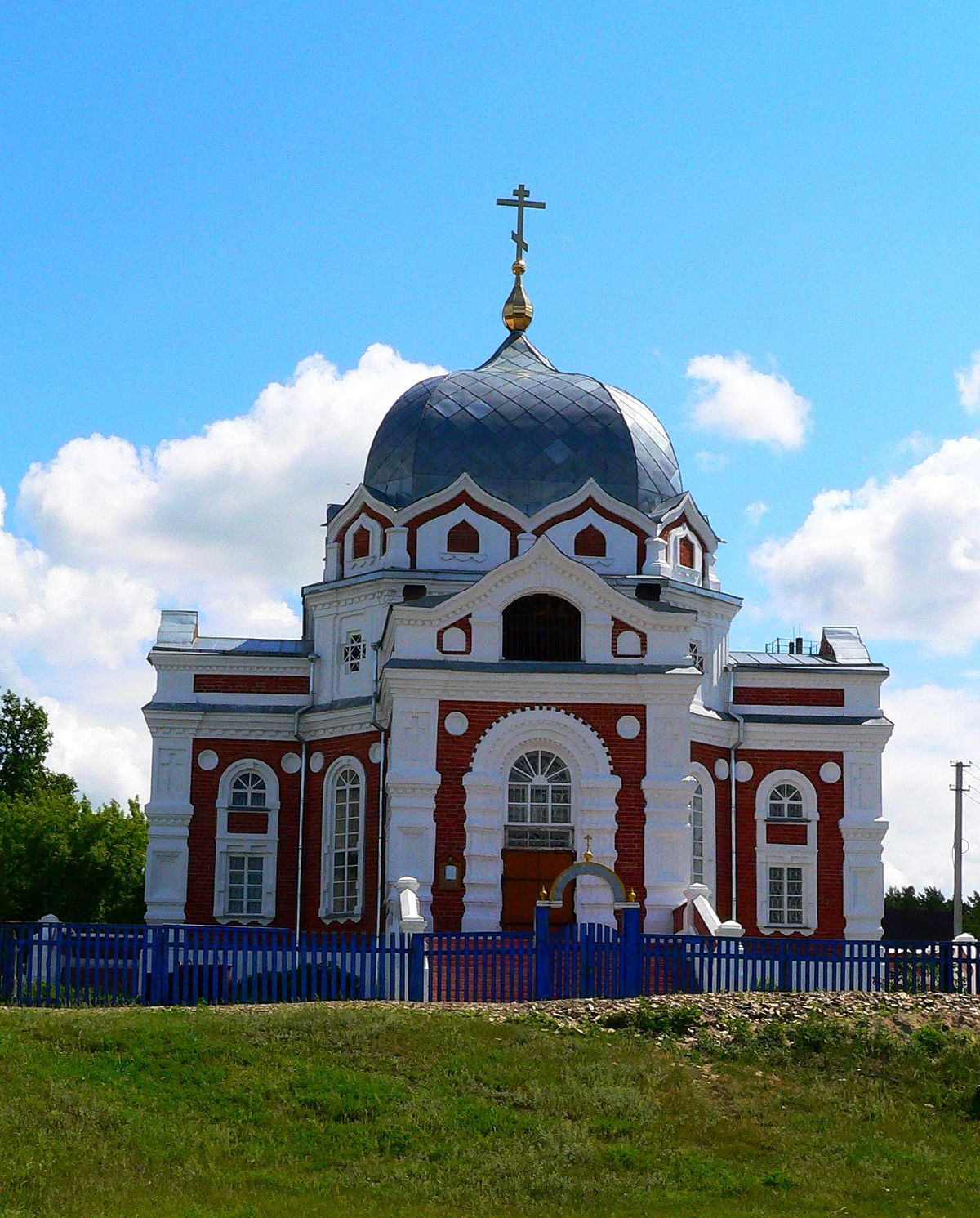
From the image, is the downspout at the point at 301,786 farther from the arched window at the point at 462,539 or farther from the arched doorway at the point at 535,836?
the arched doorway at the point at 535,836

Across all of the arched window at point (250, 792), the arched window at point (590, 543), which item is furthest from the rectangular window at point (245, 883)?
the arched window at point (590, 543)

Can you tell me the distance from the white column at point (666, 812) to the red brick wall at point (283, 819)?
5946 millimetres

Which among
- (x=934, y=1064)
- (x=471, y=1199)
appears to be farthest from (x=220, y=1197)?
(x=934, y=1064)

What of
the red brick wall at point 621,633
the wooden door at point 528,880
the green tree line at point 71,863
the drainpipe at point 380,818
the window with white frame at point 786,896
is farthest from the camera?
the green tree line at point 71,863

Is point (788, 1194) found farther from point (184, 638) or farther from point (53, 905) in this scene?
point (53, 905)

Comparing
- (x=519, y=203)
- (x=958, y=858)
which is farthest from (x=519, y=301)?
(x=958, y=858)

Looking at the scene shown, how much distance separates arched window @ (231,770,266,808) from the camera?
113 ft

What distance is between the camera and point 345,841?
32812 mm

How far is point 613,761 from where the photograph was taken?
28.8 m

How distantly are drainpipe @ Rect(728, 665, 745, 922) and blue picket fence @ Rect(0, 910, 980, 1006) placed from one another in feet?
37.3

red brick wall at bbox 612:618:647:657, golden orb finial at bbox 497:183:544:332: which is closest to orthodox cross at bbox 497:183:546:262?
golden orb finial at bbox 497:183:544:332

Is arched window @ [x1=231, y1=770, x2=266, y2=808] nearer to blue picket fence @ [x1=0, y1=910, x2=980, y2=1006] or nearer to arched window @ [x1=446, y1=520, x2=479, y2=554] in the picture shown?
arched window @ [x1=446, y1=520, x2=479, y2=554]

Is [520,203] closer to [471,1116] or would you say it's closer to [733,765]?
[733,765]

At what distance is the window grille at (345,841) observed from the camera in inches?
1270
